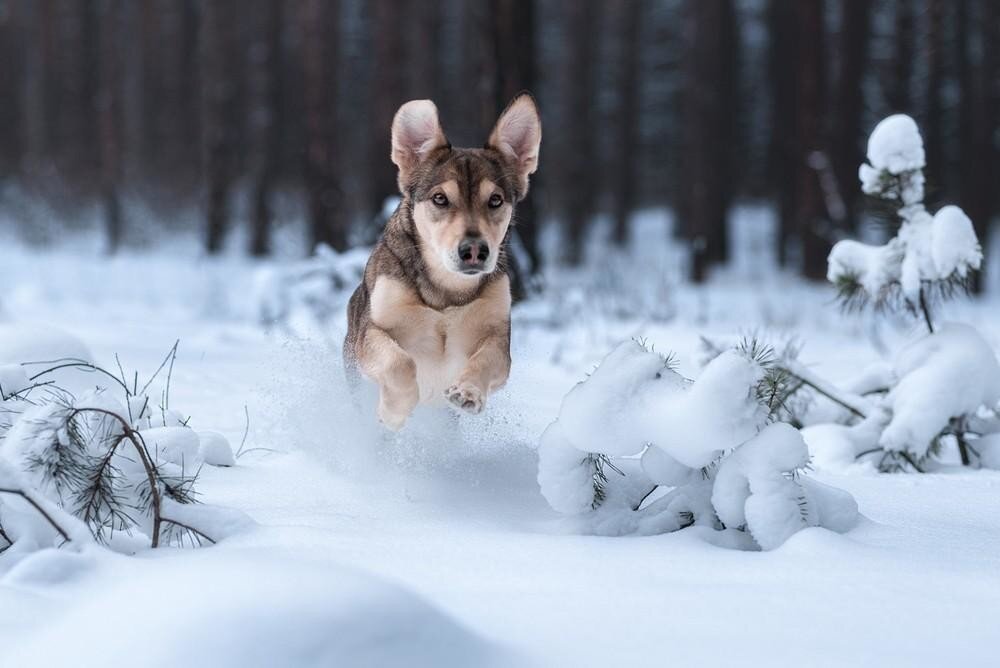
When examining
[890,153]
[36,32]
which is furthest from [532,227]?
[36,32]

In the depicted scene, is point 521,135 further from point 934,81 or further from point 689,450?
point 934,81

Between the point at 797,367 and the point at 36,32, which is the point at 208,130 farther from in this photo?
the point at 36,32

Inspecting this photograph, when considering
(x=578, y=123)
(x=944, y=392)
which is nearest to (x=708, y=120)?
(x=578, y=123)

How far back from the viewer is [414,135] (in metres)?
4.50

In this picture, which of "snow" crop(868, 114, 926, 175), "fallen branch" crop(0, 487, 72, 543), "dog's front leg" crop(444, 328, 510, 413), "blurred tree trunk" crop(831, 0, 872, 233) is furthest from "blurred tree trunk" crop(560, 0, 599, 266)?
"fallen branch" crop(0, 487, 72, 543)

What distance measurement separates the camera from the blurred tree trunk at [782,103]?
72.3ft

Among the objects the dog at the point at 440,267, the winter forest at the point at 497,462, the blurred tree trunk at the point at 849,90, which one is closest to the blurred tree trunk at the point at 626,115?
the blurred tree trunk at the point at 849,90

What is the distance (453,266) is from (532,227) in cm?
618

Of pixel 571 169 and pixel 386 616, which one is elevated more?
pixel 571 169

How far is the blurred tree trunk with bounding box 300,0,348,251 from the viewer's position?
44.4 feet

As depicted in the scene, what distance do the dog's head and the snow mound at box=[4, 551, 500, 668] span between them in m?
2.07

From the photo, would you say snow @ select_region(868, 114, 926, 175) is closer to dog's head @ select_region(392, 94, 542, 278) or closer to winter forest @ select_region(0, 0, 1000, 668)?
winter forest @ select_region(0, 0, 1000, 668)

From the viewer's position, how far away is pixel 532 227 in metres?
10.1

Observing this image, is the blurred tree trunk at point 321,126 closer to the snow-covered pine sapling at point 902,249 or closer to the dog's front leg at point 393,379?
the dog's front leg at point 393,379
